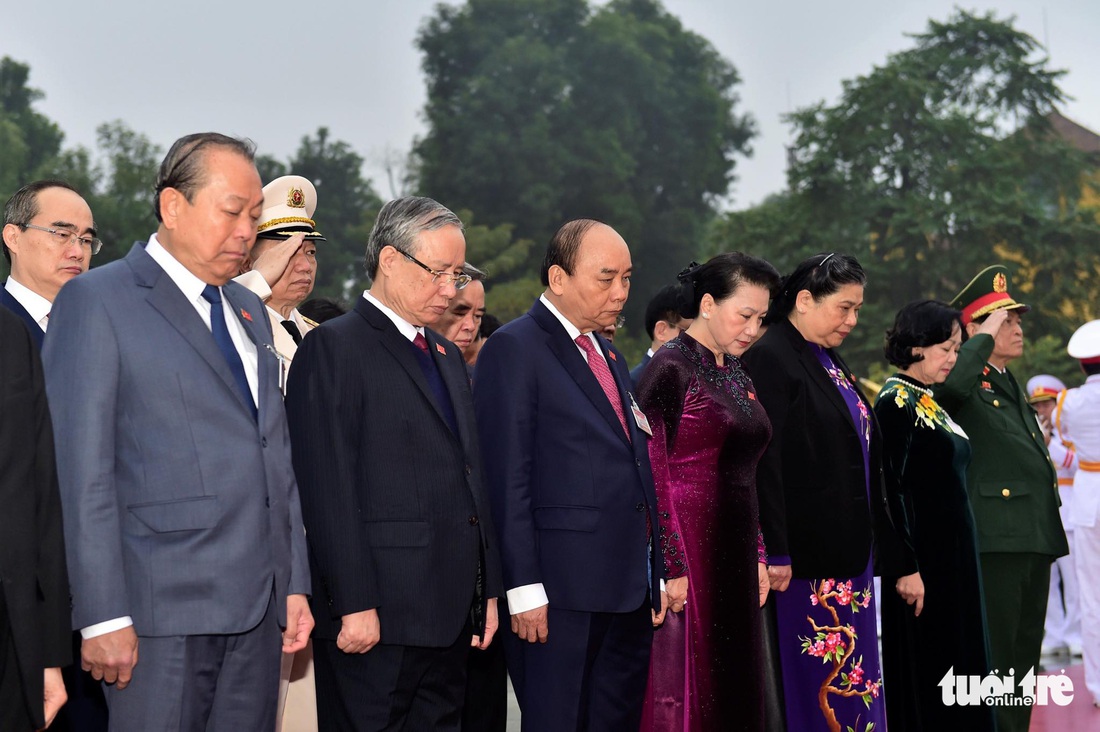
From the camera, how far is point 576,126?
4066 centimetres

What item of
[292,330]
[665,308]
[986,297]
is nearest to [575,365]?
[292,330]

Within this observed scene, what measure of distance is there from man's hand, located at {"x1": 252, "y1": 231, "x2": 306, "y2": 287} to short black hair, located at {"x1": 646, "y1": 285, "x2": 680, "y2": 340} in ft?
7.09

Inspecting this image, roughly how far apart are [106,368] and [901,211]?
2892 centimetres

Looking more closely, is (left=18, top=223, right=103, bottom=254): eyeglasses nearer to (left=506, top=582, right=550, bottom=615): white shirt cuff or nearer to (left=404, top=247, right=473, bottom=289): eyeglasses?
(left=404, top=247, right=473, bottom=289): eyeglasses

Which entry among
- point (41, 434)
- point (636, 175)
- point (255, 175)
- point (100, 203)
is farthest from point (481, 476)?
point (636, 175)

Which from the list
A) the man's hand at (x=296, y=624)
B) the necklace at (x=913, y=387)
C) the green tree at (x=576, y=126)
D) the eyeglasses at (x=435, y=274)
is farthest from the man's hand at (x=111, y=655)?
the green tree at (x=576, y=126)

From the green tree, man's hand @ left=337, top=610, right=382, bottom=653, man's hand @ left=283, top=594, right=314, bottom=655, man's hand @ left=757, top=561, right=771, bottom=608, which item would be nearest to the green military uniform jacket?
man's hand @ left=757, top=561, right=771, bottom=608

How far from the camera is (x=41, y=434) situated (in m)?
2.65

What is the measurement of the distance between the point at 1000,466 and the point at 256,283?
329 centimetres

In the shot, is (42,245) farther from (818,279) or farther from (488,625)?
(818,279)

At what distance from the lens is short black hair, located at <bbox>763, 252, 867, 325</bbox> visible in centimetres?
498

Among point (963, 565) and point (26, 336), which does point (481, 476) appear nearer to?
point (26, 336)

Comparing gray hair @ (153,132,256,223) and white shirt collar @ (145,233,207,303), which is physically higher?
gray hair @ (153,132,256,223)

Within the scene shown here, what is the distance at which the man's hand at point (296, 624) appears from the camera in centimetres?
315
